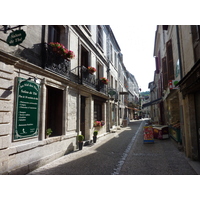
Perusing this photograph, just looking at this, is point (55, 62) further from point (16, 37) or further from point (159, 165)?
point (159, 165)

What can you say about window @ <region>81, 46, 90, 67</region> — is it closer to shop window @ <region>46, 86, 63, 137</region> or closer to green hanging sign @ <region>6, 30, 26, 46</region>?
shop window @ <region>46, 86, 63, 137</region>

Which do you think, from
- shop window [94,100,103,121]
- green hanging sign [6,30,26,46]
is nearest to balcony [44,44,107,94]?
green hanging sign [6,30,26,46]

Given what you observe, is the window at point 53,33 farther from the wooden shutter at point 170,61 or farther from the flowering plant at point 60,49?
the wooden shutter at point 170,61

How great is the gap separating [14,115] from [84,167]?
282cm

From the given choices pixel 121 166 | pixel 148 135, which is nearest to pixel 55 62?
pixel 121 166

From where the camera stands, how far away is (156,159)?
18.6 ft

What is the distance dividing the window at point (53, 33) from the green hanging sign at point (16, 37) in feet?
9.28

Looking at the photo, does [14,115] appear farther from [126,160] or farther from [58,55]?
[126,160]

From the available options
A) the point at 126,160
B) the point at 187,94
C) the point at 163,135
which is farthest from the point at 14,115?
the point at 163,135

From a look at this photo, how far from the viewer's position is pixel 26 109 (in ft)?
15.7

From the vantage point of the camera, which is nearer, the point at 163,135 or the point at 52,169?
the point at 52,169

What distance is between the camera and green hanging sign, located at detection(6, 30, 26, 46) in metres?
3.93

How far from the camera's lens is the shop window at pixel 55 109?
6680mm

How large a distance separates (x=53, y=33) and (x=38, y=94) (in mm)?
3415
